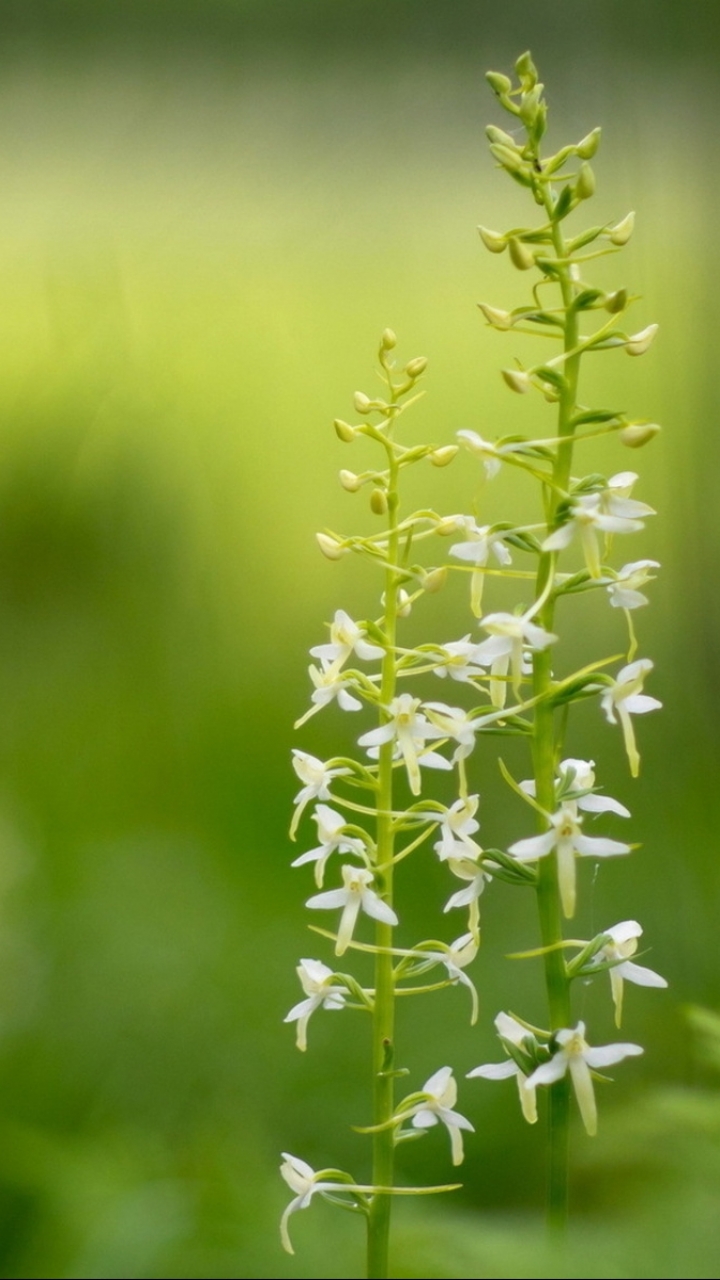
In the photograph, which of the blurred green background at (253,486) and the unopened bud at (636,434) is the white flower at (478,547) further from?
the blurred green background at (253,486)

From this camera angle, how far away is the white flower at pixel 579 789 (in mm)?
566

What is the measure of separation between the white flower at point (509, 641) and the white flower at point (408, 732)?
44 mm

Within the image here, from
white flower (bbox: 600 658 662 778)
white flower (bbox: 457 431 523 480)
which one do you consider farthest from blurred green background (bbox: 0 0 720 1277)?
white flower (bbox: 457 431 523 480)

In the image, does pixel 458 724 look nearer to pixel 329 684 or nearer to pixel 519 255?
pixel 329 684

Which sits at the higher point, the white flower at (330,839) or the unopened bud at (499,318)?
the unopened bud at (499,318)

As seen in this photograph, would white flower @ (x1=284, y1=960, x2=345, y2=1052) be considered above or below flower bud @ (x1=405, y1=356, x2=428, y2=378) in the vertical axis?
below

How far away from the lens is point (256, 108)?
5.33 ft

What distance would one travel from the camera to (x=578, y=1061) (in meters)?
0.53

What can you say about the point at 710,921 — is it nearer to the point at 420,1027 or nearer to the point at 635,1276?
the point at 420,1027

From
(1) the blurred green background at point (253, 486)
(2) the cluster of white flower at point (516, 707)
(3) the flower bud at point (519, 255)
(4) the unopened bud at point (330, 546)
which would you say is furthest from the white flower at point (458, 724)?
(1) the blurred green background at point (253, 486)

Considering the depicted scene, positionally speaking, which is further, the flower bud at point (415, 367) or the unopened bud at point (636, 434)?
the flower bud at point (415, 367)

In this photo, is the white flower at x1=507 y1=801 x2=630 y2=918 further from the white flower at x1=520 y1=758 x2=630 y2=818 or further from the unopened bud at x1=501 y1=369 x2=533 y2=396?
the unopened bud at x1=501 y1=369 x2=533 y2=396

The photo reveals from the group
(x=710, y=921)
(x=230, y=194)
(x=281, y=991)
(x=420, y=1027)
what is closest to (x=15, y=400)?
(x=230, y=194)

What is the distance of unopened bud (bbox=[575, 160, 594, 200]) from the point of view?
54 cm
